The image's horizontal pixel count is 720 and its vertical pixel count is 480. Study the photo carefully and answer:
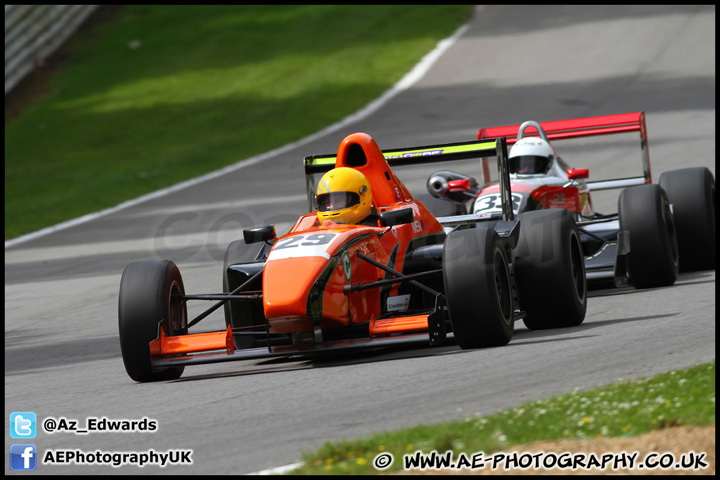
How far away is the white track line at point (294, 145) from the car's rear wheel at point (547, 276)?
1102cm

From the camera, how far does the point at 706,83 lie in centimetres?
2667

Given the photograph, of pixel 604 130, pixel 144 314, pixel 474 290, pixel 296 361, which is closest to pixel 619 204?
pixel 604 130

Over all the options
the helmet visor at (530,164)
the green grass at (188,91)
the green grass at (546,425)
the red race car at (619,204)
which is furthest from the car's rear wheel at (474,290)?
the green grass at (188,91)

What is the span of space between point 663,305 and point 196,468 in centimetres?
511

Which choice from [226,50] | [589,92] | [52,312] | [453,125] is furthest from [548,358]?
[226,50]

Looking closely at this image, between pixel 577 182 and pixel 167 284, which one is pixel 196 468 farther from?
pixel 577 182

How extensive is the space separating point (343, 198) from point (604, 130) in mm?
4809

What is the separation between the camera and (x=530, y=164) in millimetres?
12055

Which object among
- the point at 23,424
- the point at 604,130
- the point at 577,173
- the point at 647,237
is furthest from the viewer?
the point at 604,130

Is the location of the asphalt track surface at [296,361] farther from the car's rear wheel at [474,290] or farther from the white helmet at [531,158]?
the white helmet at [531,158]

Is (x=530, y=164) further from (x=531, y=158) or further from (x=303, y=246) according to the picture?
(x=303, y=246)

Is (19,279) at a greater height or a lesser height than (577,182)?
lesser

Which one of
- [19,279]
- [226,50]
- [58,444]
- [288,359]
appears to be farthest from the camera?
[226,50]

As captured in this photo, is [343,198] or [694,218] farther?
[694,218]
